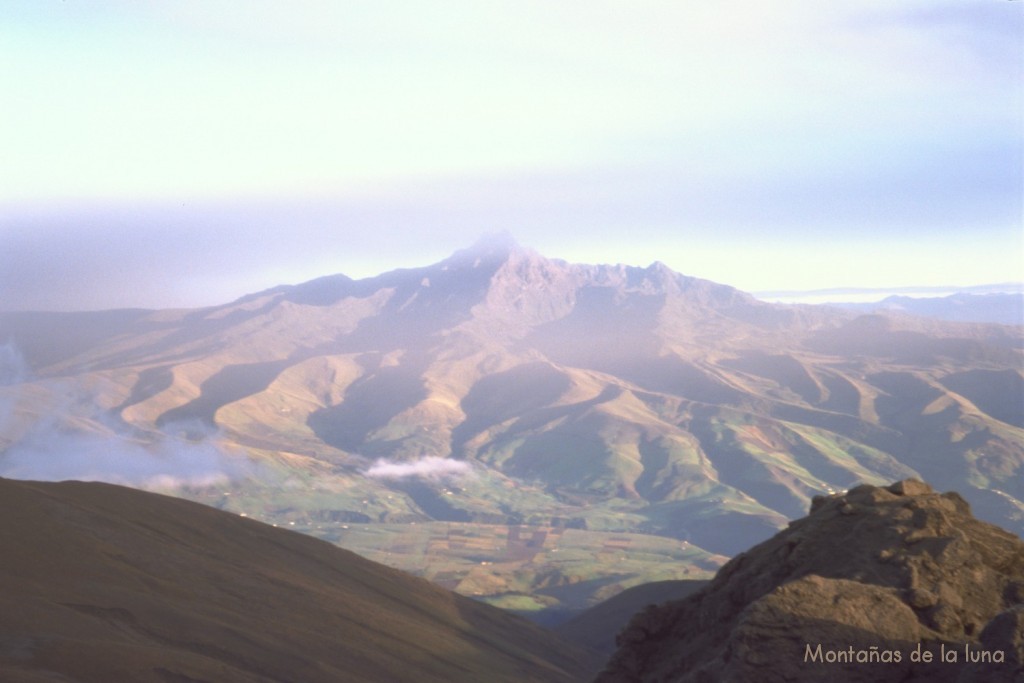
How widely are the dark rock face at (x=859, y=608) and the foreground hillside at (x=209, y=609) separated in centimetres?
1638

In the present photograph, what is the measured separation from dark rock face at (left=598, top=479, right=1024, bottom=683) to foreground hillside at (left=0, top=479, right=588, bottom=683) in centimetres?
1638

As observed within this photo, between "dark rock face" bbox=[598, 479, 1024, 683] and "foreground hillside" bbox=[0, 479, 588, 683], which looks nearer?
"dark rock face" bbox=[598, 479, 1024, 683]

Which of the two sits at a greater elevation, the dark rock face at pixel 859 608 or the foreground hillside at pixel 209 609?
the dark rock face at pixel 859 608

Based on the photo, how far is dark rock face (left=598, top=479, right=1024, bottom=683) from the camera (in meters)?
21.1

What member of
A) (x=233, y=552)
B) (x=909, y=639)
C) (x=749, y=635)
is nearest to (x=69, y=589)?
(x=233, y=552)

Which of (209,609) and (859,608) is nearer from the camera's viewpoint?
(859,608)

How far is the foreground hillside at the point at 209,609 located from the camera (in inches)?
1341

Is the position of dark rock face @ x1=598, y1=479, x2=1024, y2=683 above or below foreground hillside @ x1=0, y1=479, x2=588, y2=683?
above

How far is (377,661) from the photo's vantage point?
162ft

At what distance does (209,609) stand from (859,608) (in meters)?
33.4

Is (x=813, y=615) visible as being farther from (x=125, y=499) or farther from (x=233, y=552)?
(x=125, y=499)

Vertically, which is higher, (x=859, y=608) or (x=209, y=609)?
(x=859, y=608)

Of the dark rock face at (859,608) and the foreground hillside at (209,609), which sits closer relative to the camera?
the dark rock face at (859,608)

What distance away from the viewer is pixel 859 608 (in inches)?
886
